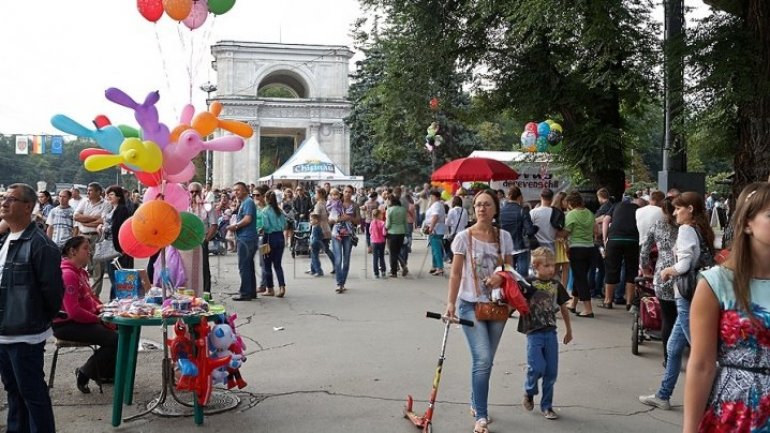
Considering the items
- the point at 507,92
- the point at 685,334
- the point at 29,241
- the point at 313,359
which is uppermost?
the point at 507,92

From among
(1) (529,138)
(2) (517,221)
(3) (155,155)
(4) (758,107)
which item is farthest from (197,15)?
(1) (529,138)

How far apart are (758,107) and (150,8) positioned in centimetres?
770

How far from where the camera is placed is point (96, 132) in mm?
5195

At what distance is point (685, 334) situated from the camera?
5914 mm

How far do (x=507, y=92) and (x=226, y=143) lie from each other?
432 inches

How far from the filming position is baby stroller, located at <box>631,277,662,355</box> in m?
7.63

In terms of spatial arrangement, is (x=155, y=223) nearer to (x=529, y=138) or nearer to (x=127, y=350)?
(x=127, y=350)

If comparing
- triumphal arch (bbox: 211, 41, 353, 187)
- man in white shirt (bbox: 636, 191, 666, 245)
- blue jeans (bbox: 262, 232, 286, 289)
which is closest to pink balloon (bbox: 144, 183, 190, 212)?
blue jeans (bbox: 262, 232, 286, 289)

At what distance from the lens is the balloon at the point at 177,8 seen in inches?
251

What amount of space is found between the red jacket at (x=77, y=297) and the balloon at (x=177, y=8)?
2357 mm

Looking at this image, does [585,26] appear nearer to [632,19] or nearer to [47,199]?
[632,19]

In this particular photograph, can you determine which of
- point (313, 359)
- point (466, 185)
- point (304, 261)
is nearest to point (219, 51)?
point (466, 185)

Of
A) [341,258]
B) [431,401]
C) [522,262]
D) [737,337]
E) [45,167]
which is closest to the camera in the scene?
[737,337]

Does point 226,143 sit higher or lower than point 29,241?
higher
